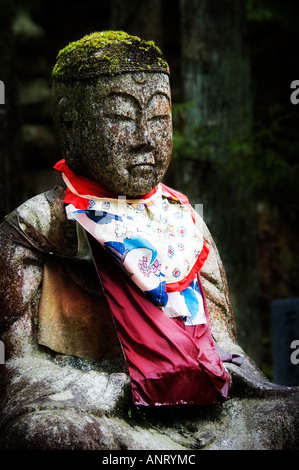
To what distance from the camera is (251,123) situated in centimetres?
670

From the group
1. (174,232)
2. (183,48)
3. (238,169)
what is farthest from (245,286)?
(174,232)

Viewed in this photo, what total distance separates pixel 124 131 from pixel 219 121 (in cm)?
352

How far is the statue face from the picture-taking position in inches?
128

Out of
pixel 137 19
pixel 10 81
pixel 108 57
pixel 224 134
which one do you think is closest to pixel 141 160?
pixel 108 57

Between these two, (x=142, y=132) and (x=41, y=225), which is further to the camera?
(x=41, y=225)

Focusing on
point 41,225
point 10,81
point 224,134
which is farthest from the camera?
point 10,81

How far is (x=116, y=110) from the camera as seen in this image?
3.24 m

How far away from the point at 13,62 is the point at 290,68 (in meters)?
3.51

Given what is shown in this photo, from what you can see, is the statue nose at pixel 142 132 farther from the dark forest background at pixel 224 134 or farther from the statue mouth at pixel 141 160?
the dark forest background at pixel 224 134

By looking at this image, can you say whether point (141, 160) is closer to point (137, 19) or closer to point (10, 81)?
point (137, 19)

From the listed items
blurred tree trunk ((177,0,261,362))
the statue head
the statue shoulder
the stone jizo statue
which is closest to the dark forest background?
blurred tree trunk ((177,0,261,362))

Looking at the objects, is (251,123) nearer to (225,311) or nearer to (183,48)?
(183,48)

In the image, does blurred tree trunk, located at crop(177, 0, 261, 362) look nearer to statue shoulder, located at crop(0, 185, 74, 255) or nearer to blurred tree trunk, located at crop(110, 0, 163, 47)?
blurred tree trunk, located at crop(110, 0, 163, 47)

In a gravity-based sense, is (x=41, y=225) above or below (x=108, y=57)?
below
